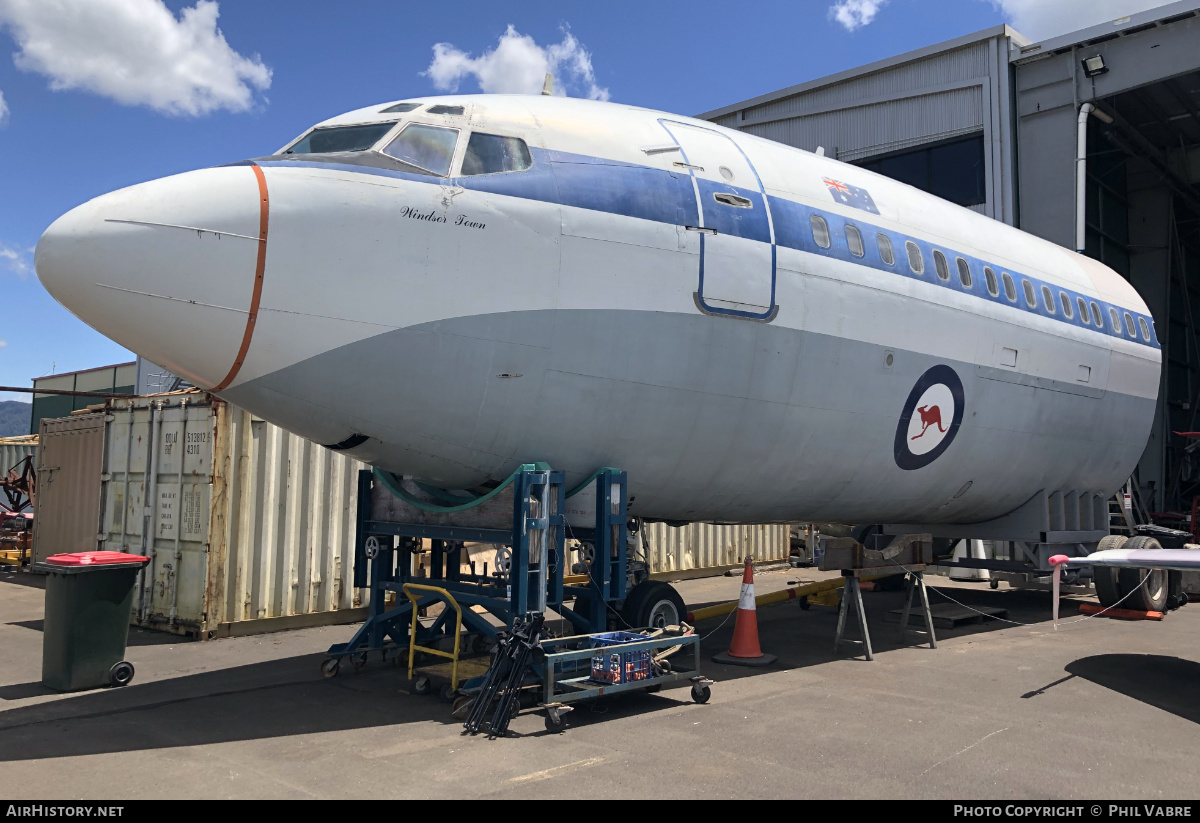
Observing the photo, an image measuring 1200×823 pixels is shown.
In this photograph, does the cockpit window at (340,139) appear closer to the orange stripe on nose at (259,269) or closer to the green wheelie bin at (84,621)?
the orange stripe on nose at (259,269)

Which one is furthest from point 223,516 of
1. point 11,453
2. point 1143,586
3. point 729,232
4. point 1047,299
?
point 11,453

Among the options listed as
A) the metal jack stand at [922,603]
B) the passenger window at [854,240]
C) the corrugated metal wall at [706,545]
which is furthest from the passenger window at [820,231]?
the corrugated metal wall at [706,545]

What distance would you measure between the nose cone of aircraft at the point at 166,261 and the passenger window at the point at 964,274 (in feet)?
25.2

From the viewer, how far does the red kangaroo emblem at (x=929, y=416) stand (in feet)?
31.1

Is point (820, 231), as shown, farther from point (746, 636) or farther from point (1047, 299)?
point (1047, 299)

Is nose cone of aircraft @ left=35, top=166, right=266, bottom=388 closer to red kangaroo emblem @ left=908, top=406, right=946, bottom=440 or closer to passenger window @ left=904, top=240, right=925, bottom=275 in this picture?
passenger window @ left=904, top=240, right=925, bottom=275

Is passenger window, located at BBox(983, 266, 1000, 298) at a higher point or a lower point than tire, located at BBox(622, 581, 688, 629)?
higher

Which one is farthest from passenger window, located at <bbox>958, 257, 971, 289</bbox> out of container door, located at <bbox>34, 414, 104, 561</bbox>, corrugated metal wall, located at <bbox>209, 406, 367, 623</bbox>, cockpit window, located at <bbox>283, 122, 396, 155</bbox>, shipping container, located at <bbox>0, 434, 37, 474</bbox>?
shipping container, located at <bbox>0, 434, 37, 474</bbox>

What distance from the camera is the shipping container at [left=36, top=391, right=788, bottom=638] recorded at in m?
10.9

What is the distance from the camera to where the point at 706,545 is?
18.9 meters

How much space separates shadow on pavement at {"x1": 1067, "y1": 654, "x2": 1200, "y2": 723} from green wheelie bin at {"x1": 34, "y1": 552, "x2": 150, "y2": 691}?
31.3 ft

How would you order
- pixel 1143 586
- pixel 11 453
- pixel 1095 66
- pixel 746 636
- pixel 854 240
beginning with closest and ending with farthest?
pixel 854 240 → pixel 746 636 → pixel 1143 586 → pixel 1095 66 → pixel 11 453

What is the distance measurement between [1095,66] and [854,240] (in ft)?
48.1
